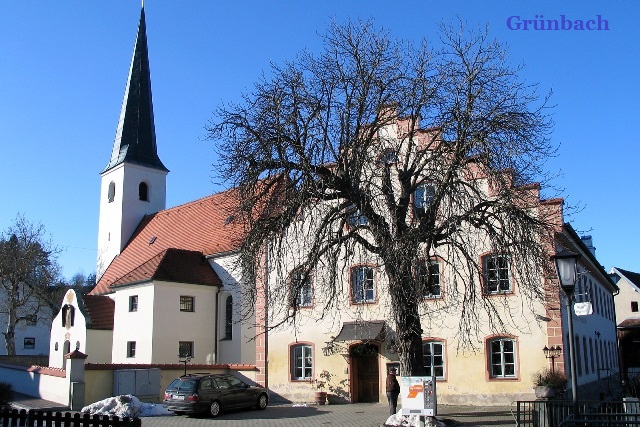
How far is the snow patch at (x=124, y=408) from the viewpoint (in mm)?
20859

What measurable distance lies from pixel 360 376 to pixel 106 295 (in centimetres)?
1947

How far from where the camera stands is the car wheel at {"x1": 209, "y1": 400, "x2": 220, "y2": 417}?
21000 mm

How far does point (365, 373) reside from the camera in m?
25.0

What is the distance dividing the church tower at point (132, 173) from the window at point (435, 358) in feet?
93.9

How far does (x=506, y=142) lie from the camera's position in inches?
623

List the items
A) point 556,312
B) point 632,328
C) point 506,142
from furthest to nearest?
1. point 632,328
2. point 556,312
3. point 506,142

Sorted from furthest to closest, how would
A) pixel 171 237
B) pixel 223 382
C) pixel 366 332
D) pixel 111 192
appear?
1. pixel 111 192
2. pixel 171 237
3. pixel 366 332
4. pixel 223 382

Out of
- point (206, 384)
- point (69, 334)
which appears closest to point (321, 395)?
point (206, 384)

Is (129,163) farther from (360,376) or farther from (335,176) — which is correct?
(335,176)

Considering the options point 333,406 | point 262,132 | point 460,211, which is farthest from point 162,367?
point 460,211

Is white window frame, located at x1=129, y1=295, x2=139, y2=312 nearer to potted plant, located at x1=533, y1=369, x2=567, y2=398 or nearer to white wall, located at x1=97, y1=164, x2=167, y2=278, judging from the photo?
white wall, located at x1=97, y1=164, x2=167, y2=278

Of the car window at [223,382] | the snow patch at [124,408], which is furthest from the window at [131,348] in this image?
the car window at [223,382]

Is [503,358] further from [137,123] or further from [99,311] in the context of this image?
[137,123]

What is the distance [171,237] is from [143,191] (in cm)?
968
